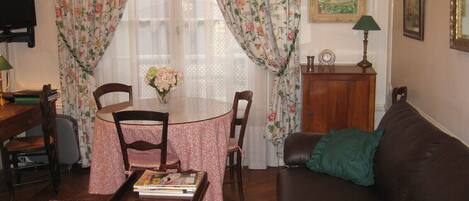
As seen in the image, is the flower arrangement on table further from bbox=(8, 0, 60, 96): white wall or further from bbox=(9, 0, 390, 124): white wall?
bbox=(8, 0, 60, 96): white wall

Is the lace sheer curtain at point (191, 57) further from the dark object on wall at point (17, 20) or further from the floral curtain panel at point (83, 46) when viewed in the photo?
the dark object on wall at point (17, 20)

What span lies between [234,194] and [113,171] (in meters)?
1.07

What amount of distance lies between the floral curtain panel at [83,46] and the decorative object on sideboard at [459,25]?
2.92 meters

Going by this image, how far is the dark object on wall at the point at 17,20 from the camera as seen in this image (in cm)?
451

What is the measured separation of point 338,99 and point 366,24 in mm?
691

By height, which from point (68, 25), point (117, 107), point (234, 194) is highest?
point (68, 25)

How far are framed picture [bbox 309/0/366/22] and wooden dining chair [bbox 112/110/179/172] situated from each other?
1980mm

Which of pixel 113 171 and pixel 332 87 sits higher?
pixel 332 87

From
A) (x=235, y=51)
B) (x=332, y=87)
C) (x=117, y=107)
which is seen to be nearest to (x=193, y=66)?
(x=235, y=51)

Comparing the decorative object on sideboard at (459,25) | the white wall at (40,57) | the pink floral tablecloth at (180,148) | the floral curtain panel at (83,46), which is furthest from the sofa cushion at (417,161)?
the white wall at (40,57)

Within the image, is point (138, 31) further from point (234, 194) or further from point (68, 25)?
point (234, 194)

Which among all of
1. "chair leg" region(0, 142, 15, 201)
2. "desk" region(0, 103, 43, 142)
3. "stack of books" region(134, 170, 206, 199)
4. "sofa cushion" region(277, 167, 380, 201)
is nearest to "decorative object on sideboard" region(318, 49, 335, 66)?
"sofa cushion" region(277, 167, 380, 201)

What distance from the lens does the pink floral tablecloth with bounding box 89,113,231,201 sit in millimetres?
3547

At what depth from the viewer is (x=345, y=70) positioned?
441 centimetres
